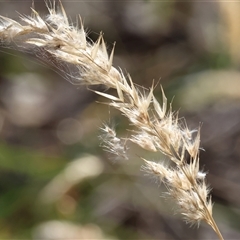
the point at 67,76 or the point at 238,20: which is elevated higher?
the point at 238,20

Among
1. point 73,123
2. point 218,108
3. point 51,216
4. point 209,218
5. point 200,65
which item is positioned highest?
point 200,65

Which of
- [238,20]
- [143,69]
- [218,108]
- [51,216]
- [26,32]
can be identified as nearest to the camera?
[26,32]

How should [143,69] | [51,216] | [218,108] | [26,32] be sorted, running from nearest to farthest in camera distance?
1. [26,32]
2. [51,216]
3. [218,108]
4. [143,69]

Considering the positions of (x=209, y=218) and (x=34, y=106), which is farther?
(x=34, y=106)

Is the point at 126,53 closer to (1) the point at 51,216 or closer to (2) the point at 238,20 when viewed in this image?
(2) the point at 238,20

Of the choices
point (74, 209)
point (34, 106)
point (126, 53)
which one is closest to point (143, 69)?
point (126, 53)

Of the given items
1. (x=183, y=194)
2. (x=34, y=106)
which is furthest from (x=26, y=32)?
(x=34, y=106)
